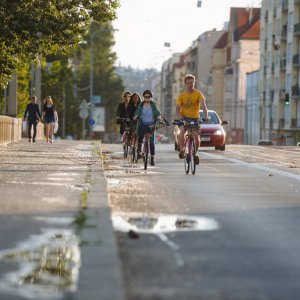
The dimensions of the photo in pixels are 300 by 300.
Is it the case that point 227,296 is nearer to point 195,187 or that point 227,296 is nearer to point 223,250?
point 223,250

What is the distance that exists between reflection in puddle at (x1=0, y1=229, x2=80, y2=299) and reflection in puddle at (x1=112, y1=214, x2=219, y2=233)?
93cm

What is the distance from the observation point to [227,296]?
18.6 ft

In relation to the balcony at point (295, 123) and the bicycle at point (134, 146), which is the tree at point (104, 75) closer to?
the balcony at point (295, 123)

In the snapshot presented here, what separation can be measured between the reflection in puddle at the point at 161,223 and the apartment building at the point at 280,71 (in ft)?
257

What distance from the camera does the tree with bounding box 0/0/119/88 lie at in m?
21.7

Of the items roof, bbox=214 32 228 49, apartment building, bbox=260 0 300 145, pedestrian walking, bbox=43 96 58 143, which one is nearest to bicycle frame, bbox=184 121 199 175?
pedestrian walking, bbox=43 96 58 143

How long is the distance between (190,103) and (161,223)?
8.95 m

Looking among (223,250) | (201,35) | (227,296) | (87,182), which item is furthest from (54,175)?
(201,35)

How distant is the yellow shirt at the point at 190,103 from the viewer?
1788 centimetres

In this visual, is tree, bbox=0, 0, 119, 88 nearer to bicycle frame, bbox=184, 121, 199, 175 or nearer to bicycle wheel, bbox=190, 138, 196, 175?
bicycle frame, bbox=184, 121, 199, 175

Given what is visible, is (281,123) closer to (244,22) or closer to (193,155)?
(244,22)

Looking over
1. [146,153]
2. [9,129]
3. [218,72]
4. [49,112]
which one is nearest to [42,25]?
[146,153]

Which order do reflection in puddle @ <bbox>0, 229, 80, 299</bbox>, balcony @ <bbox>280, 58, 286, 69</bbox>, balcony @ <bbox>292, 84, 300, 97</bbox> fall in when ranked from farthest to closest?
balcony @ <bbox>280, 58, 286, 69</bbox> → balcony @ <bbox>292, 84, 300, 97</bbox> → reflection in puddle @ <bbox>0, 229, 80, 299</bbox>

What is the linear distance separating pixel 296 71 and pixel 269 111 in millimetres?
10306
